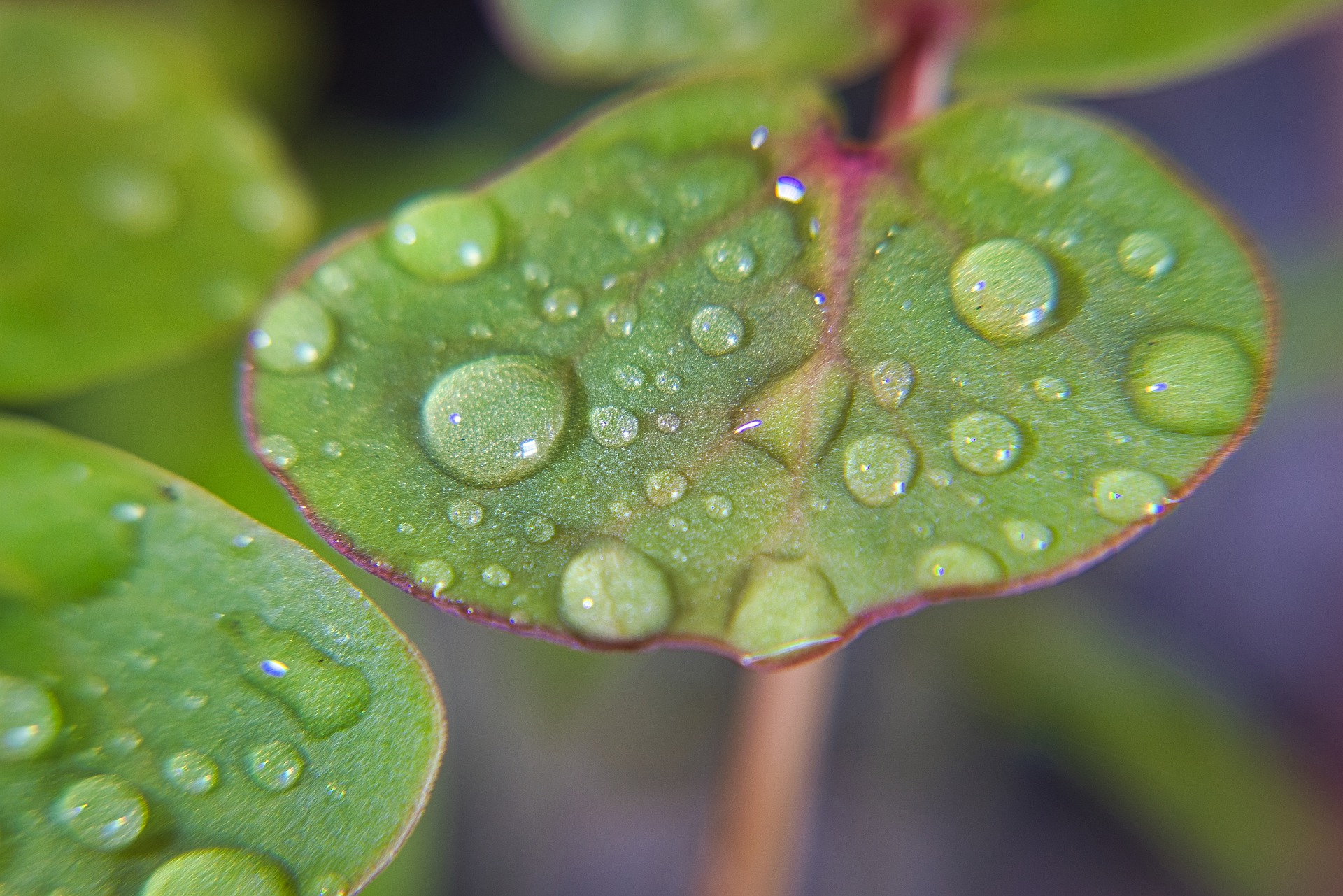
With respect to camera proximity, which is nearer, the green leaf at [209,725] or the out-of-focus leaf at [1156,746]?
the green leaf at [209,725]

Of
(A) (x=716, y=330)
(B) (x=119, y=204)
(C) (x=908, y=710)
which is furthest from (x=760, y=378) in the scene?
(C) (x=908, y=710)

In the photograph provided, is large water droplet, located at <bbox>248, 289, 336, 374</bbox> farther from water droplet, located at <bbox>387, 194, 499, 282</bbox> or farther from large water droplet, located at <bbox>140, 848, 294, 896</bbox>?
large water droplet, located at <bbox>140, 848, 294, 896</bbox>

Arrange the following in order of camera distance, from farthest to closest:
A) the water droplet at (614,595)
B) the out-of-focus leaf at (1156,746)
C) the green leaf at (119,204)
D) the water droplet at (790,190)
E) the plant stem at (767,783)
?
1. the out-of-focus leaf at (1156,746)
2. the plant stem at (767,783)
3. the green leaf at (119,204)
4. the water droplet at (790,190)
5. the water droplet at (614,595)

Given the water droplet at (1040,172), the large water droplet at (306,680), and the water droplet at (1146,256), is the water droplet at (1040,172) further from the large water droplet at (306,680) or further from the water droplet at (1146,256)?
the large water droplet at (306,680)

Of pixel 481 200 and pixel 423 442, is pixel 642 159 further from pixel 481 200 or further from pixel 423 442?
pixel 423 442

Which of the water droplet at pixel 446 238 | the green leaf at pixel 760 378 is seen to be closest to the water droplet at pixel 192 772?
the green leaf at pixel 760 378

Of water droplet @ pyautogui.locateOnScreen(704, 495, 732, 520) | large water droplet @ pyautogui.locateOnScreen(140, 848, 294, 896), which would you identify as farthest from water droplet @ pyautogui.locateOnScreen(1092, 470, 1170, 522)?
large water droplet @ pyautogui.locateOnScreen(140, 848, 294, 896)

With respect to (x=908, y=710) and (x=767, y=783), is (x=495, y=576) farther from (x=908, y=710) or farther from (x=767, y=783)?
(x=908, y=710)
